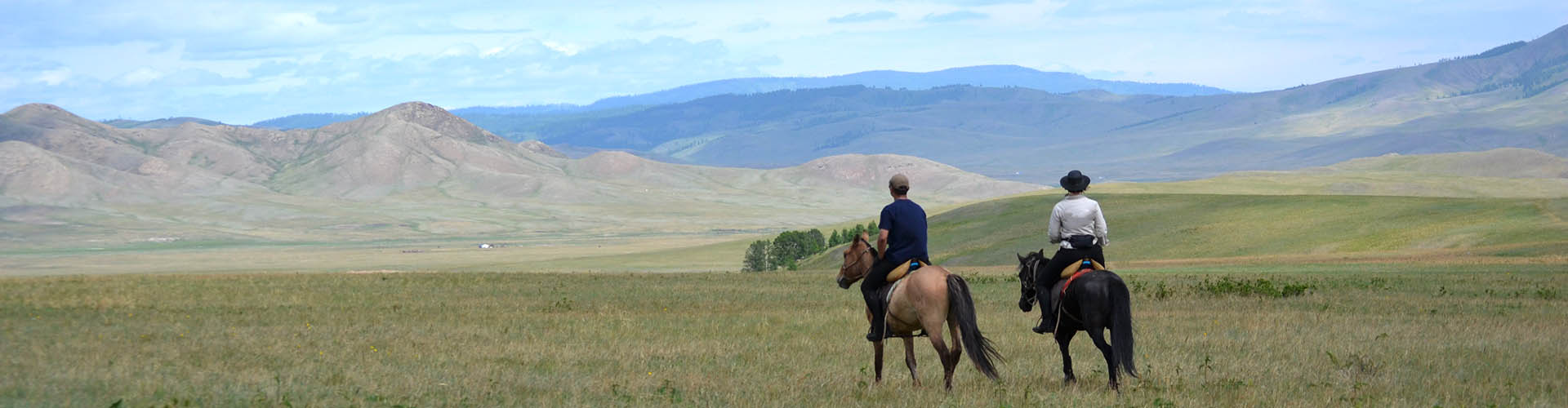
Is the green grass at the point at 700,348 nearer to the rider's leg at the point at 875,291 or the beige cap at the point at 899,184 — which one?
the rider's leg at the point at 875,291

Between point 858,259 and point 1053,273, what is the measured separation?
2270mm

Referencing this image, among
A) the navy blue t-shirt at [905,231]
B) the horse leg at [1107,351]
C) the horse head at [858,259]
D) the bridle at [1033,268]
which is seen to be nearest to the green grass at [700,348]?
the horse leg at [1107,351]

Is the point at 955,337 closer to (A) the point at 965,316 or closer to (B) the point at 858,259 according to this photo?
(A) the point at 965,316

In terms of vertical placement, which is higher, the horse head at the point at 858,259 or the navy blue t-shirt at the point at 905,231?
the navy blue t-shirt at the point at 905,231

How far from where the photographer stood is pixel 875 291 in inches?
618

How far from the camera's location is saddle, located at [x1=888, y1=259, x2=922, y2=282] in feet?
50.6

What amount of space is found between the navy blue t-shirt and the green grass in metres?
1.53

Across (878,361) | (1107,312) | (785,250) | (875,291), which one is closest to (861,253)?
(875,291)

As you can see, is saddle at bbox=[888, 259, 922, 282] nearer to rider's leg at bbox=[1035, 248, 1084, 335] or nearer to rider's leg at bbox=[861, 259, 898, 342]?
rider's leg at bbox=[861, 259, 898, 342]

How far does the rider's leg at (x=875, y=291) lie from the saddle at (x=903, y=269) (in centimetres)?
5

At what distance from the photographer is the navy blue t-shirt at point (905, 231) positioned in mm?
15305

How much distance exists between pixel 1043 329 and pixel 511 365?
295 inches

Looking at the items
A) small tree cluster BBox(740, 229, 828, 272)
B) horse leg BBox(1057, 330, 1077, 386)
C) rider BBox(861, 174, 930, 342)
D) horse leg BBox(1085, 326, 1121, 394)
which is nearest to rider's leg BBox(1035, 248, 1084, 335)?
horse leg BBox(1057, 330, 1077, 386)

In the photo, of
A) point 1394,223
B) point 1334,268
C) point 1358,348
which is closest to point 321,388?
point 1358,348
